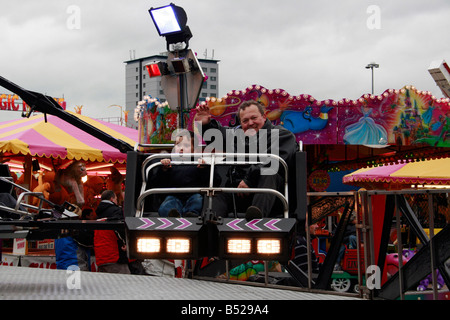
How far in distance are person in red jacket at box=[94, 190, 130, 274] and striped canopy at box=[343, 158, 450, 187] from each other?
10.8 meters

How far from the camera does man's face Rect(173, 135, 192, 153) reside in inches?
225

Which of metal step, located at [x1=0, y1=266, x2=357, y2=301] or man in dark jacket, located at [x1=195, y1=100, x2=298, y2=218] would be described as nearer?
man in dark jacket, located at [x1=195, y1=100, x2=298, y2=218]

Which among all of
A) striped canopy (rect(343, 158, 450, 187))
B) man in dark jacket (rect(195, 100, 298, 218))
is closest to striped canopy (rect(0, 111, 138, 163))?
man in dark jacket (rect(195, 100, 298, 218))

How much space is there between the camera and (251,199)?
5191 mm

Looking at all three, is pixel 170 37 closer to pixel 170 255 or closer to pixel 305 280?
pixel 305 280

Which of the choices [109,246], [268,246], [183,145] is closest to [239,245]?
[268,246]

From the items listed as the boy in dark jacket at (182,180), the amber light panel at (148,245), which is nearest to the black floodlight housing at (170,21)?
the boy in dark jacket at (182,180)

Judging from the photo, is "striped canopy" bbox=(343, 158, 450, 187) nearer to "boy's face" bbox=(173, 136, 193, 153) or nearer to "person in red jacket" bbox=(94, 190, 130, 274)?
"person in red jacket" bbox=(94, 190, 130, 274)

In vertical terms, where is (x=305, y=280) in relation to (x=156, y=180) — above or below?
below

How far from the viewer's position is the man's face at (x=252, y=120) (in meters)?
5.45

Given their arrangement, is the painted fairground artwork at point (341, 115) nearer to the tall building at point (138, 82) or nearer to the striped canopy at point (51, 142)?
the striped canopy at point (51, 142)

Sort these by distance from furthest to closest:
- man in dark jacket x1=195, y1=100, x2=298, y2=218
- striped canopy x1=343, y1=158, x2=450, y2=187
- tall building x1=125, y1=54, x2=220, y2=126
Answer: tall building x1=125, y1=54, x2=220, y2=126 < striped canopy x1=343, y1=158, x2=450, y2=187 < man in dark jacket x1=195, y1=100, x2=298, y2=218
